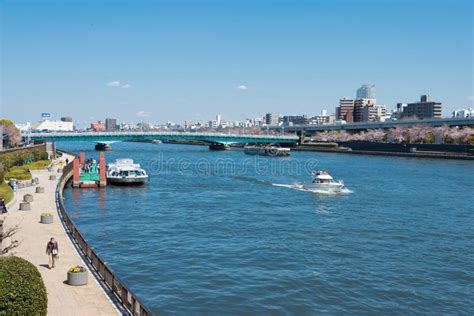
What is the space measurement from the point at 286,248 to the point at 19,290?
17897 millimetres

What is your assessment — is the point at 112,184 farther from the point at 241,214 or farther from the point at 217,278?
the point at 217,278

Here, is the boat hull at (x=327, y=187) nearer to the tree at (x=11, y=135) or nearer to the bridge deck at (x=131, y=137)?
the bridge deck at (x=131, y=137)

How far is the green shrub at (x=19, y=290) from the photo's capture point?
1095cm

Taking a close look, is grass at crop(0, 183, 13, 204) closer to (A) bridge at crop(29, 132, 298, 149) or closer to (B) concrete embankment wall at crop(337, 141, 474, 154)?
(A) bridge at crop(29, 132, 298, 149)

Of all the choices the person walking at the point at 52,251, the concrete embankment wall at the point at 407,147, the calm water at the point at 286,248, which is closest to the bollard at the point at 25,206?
the calm water at the point at 286,248

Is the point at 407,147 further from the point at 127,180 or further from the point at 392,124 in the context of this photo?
the point at 127,180

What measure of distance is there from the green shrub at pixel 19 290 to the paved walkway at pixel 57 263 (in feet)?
10.9

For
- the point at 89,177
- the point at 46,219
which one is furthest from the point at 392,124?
the point at 46,219

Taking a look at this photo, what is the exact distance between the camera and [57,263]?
20.0 m

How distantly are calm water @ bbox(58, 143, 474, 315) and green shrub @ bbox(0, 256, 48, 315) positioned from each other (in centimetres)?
758

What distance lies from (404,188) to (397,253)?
3114cm

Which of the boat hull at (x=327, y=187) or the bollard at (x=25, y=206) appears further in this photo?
the boat hull at (x=327, y=187)

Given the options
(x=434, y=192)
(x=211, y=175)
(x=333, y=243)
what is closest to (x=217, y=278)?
(x=333, y=243)

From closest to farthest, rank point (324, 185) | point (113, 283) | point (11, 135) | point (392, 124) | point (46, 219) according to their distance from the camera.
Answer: point (113, 283)
point (46, 219)
point (324, 185)
point (11, 135)
point (392, 124)
